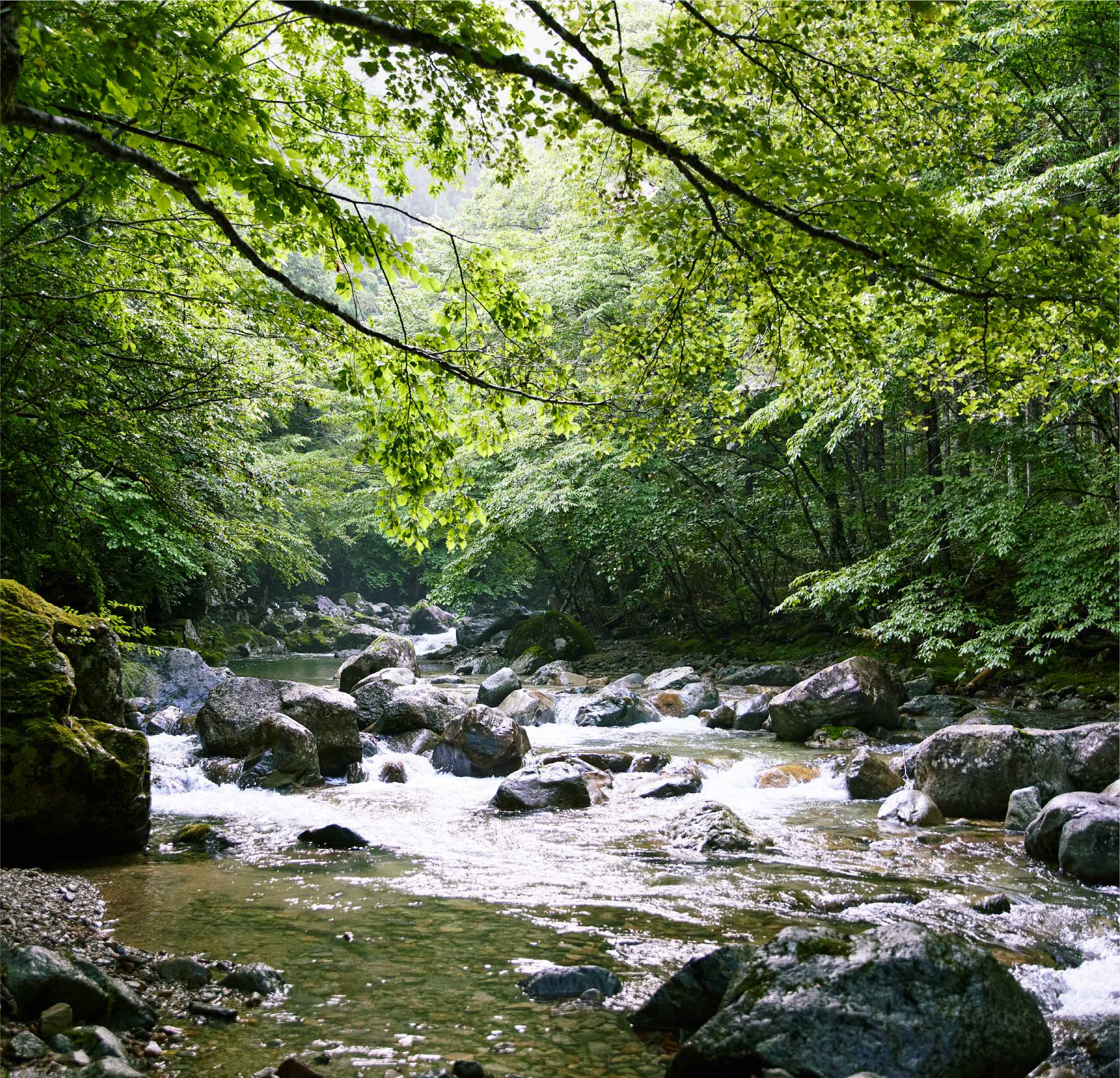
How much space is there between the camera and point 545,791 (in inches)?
347

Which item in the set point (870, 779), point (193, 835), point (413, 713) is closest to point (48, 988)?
point (193, 835)

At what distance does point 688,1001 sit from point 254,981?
222cm

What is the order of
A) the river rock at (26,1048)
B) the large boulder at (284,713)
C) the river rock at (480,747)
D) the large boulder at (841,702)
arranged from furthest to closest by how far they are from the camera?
1. the large boulder at (841,702)
2. the large boulder at (284,713)
3. the river rock at (480,747)
4. the river rock at (26,1048)

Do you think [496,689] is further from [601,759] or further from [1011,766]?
[1011,766]

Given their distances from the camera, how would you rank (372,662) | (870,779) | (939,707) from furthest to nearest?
1. (372,662)
2. (939,707)
3. (870,779)

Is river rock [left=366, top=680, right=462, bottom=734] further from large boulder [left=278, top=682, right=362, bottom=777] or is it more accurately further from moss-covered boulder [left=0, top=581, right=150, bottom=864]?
moss-covered boulder [left=0, top=581, right=150, bottom=864]

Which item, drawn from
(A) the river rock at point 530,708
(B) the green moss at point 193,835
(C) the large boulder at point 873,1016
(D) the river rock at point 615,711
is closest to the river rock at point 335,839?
(B) the green moss at point 193,835

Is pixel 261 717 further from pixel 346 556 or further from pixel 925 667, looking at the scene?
pixel 346 556

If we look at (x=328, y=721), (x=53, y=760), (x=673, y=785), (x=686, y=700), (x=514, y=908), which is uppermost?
(x=53, y=760)

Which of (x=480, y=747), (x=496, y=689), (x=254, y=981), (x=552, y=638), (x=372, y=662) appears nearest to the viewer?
(x=254, y=981)

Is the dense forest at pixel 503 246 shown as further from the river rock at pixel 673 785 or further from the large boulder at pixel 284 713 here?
the river rock at pixel 673 785

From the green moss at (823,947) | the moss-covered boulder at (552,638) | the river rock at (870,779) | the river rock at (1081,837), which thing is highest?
the green moss at (823,947)

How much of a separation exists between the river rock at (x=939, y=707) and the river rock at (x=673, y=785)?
5345mm

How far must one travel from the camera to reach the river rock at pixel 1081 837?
605 cm
